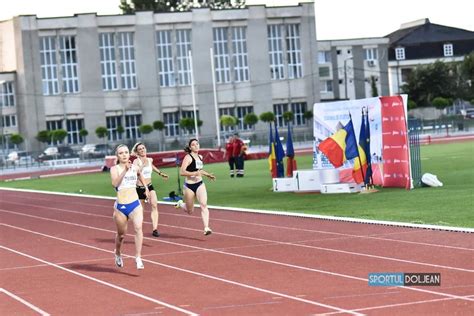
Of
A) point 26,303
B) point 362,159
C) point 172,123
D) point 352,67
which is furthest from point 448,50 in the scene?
point 26,303

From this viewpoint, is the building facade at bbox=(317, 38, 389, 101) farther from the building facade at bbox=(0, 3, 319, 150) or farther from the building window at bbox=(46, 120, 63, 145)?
the building window at bbox=(46, 120, 63, 145)

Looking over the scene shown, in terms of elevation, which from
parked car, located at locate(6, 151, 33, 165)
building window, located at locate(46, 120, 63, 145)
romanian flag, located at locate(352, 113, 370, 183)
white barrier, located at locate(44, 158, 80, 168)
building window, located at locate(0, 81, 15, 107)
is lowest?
white barrier, located at locate(44, 158, 80, 168)

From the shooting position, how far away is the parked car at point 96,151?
86.6m

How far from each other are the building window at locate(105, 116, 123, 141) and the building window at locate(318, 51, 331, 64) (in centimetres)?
2866

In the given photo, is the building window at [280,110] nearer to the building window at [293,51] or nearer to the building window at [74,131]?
A: the building window at [293,51]

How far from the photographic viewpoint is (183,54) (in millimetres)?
104625

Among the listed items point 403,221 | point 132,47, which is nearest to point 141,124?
point 132,47

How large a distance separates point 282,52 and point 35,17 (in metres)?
22.6

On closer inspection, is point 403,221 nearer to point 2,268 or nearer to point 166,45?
point 2,268

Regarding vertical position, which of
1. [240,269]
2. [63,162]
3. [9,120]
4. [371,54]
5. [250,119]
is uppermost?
[371,54]

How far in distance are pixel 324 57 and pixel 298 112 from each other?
17170 mm

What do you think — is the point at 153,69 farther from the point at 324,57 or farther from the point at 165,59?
the point at 324,57

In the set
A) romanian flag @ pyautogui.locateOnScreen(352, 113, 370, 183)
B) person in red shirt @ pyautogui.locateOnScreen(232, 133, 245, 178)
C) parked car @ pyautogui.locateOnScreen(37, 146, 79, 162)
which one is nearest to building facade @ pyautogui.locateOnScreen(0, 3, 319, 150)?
parked car @ pyautogui.locateOnScreen(37, 146, 79, 162)

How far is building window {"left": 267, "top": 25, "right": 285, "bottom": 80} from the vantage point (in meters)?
108
